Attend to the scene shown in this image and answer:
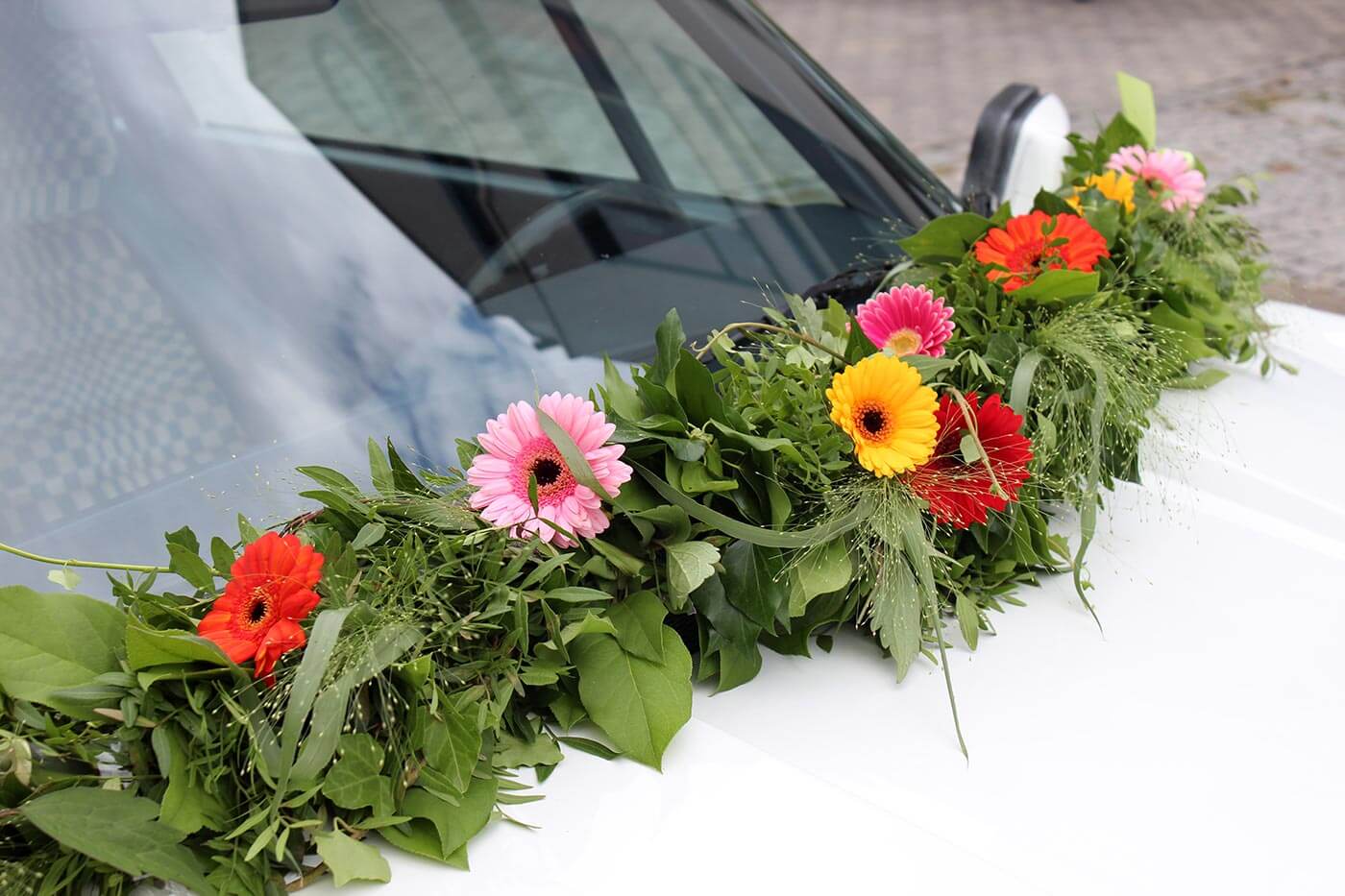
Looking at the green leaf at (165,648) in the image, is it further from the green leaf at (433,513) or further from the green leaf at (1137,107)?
the green leaf at (1137,107)

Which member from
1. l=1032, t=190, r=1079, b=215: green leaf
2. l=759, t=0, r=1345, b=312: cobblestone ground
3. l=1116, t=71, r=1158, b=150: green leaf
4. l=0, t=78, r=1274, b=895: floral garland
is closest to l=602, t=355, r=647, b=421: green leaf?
l=0, t=78, r=1274, b=895: floral garland

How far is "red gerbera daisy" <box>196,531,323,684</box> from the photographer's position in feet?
3.23

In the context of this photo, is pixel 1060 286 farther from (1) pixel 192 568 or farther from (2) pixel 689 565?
(1) pixel 192 568

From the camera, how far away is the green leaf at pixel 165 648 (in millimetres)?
934

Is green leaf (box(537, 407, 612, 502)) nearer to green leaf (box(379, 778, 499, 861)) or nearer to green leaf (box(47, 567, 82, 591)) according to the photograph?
green leaf (box(379, 778, 499, 861))

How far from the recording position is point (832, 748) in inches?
43.8

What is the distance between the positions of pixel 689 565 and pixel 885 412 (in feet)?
0.80

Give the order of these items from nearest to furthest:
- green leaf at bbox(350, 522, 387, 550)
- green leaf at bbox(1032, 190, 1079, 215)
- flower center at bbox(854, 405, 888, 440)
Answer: green leaf at bbox(350, 522, 387, 550)
flower center at bbox(854, 405, 888, 440)
green leaf at bbox(1032, 190, 1079, 215)

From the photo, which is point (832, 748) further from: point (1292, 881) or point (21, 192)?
point (21, 192)

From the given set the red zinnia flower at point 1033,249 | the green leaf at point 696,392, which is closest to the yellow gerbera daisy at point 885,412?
the green leaf at point 696,392

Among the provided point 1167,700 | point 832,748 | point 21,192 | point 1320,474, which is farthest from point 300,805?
point 1320,474

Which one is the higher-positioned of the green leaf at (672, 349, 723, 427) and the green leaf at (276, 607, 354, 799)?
the green leaf at (672, 349, 723, 427)

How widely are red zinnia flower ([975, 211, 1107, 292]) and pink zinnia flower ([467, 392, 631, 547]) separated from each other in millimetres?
591

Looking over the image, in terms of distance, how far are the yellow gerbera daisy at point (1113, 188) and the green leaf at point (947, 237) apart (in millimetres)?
222
